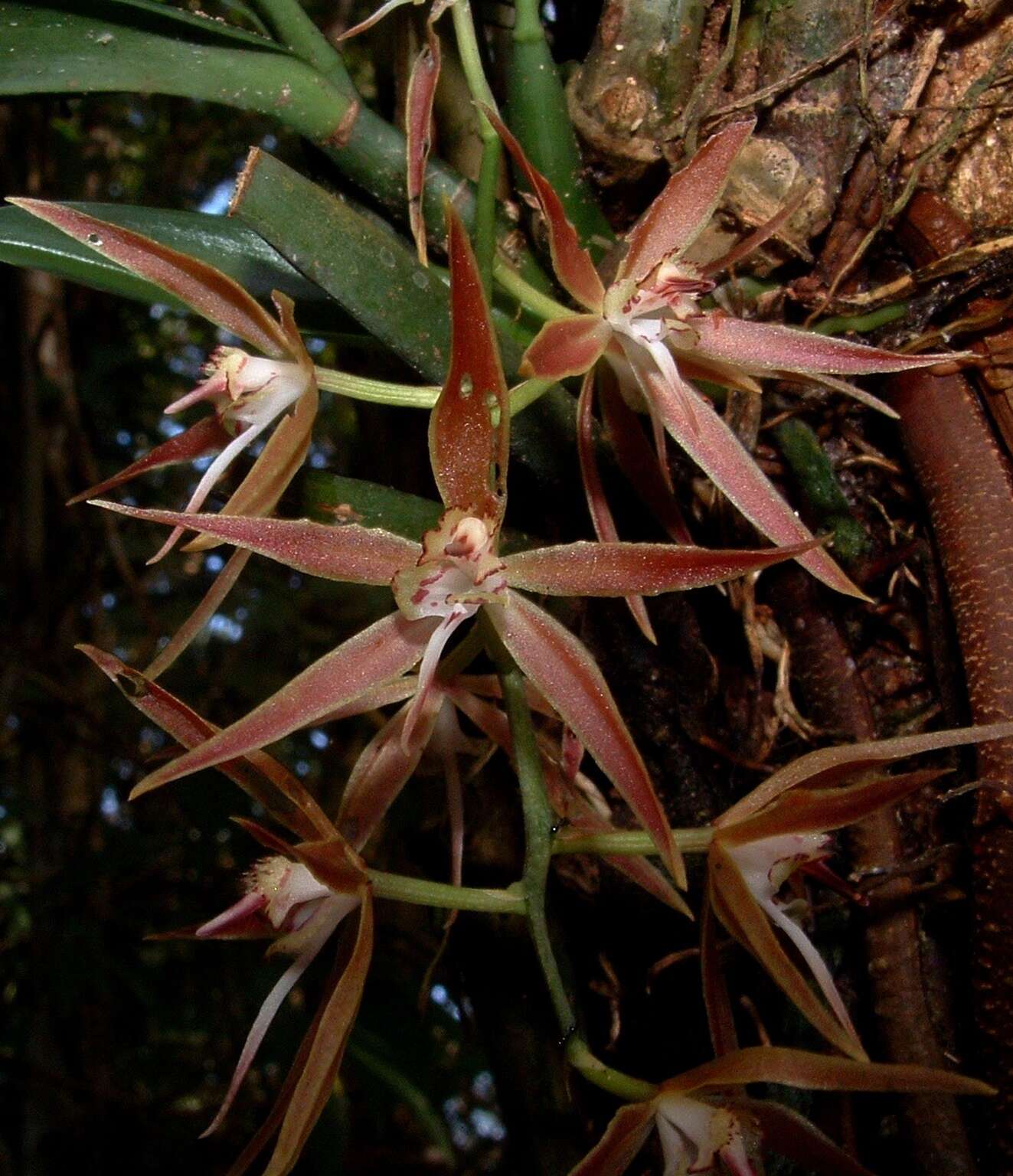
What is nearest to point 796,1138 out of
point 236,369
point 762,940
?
point 762,940

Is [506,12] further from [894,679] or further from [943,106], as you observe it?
[894,679]

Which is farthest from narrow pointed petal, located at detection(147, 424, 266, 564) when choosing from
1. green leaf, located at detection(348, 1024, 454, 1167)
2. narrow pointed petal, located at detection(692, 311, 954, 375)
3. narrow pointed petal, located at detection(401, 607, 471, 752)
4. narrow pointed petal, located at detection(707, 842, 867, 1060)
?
green leaf, located at detection(348, 1024, 454, 1167)

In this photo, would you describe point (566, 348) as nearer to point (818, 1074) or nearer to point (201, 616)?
point (201, 616)

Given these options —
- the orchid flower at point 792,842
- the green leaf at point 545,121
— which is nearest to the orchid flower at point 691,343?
the orchid flower at point 792,842

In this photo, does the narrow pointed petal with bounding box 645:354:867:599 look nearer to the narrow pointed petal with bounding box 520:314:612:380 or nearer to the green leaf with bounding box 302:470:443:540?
the narrow pointed petal with bounding box 520:314:612:380

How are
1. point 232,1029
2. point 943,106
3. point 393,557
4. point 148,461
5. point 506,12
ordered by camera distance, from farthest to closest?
point 232,1029
point 506,12
point 943,106
point 148,461
point 393,557

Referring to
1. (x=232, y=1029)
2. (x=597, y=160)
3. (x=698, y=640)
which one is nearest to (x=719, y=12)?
(x=597, y=160)

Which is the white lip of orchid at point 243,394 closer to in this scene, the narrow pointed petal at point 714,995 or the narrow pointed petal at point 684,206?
the narrow pointed petal at point 684,206

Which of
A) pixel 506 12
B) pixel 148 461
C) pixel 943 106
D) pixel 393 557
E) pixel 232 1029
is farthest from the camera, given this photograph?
pixel 232 1029
